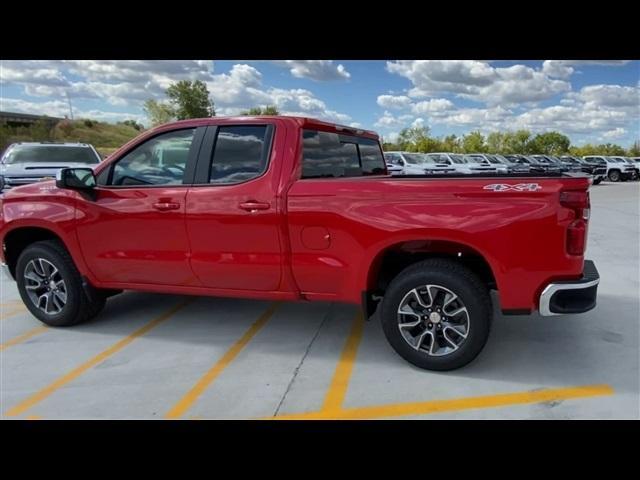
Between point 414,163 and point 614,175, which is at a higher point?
point 414,163

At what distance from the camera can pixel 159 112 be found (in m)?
59.6

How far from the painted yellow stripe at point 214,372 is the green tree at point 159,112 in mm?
53602

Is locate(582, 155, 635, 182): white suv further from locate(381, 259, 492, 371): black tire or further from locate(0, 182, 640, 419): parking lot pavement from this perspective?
locate(381, 259, 492, 371): black tire

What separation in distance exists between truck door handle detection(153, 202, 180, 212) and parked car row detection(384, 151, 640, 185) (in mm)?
12012

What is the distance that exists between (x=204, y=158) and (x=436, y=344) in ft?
7.80

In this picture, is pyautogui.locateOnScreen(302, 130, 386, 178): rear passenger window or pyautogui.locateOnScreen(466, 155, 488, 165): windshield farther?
pyautogui.locateOnScreen(466, 155, 488, 165): windshield

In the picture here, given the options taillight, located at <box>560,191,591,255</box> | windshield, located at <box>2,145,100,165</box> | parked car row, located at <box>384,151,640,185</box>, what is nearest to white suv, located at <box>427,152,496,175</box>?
parked car row, located at <box>384,151,640,185</box>

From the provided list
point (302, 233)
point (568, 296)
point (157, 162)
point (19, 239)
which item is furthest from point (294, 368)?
point (19, 239)

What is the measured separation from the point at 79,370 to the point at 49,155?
902cm

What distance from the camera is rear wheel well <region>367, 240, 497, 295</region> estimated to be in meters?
3.27

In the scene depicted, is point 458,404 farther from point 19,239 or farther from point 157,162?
point 19,239
